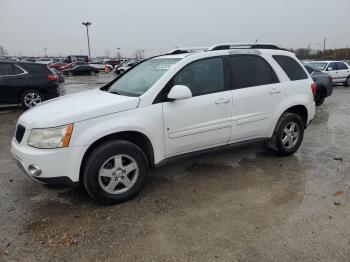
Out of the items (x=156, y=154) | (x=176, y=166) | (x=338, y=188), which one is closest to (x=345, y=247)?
(x=338, y=188)

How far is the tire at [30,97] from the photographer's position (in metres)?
9.84

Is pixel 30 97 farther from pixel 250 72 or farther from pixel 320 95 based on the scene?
pixel 320 95

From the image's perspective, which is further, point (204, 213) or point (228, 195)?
point (228, 195)

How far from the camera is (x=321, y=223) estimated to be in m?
3.27

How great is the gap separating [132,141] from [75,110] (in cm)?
76

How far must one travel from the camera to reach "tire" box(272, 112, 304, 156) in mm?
4961

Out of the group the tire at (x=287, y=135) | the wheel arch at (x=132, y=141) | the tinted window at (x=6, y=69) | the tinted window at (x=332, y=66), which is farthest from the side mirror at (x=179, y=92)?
the tinted window at (x=332, y=66)

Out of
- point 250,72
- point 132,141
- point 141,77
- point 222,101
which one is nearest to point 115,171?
point 132,141

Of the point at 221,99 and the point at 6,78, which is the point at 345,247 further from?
the point at 6,78

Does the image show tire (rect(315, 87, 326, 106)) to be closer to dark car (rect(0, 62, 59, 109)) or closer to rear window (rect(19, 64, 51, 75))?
dark car (rect(0, 62, 59, 109))

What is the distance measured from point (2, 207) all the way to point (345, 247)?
365cm

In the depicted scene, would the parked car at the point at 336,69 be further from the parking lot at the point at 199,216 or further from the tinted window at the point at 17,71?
the tinted window at the point at 17,71

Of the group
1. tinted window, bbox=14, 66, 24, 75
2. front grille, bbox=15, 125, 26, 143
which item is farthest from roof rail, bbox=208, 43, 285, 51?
tinted window, bbox=14, 66, 24, 75

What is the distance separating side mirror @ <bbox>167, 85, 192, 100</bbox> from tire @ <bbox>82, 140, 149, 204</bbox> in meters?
0.73
